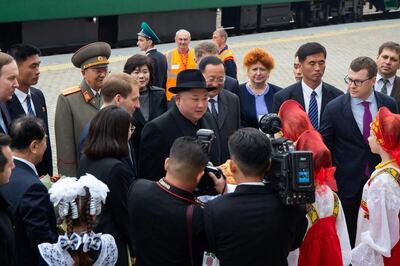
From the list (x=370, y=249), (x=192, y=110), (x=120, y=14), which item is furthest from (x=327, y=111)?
(x=120, y=14)

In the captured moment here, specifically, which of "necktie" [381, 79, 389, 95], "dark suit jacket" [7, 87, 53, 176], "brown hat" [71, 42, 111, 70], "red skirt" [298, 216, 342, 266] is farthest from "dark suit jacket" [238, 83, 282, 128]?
"red skirt" [298, 216, 342, 266]

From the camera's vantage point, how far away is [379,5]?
2848 centimetres

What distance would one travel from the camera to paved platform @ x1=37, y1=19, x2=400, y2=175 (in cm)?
1609

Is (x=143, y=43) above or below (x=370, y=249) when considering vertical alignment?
above

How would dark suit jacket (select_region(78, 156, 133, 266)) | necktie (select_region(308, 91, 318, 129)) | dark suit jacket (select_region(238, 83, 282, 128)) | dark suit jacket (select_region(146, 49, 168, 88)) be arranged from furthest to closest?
1. dark suit jacket (select_region(146, 49, 168, 88))
2. dark suit jacket (select_region(238, 83, 282, 128))
3. necktie (select_region(308, 91, 318, 129))
4. dark suit jacket (select_region(78, 156, 133, 266))

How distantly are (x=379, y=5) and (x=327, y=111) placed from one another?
2266 centimetres

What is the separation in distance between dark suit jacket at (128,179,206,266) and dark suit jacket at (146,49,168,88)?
604 centimetres

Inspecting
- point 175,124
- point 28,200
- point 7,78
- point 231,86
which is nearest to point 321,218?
point 175,124

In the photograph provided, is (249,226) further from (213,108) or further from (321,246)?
(213,108)

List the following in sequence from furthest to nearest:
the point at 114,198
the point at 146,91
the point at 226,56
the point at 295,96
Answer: the point at 226,56
the point at 146,91
the point at 295,96
the point at 114,198

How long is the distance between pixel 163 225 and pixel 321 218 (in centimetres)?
106

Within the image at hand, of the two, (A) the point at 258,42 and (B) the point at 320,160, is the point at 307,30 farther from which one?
(B) the point at 320,160

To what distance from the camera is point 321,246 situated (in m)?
4.86

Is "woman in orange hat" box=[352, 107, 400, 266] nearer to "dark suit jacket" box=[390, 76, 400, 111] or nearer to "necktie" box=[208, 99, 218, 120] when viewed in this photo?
"necktie" box=[208, 99, 218, 120]
